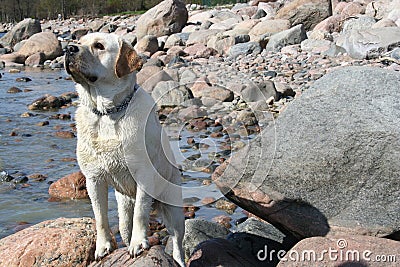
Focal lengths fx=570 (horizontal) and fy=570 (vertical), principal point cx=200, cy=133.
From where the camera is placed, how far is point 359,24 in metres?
20.8

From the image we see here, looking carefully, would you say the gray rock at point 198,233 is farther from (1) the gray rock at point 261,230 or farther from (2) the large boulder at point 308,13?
(2) the large boulder at point 308,13

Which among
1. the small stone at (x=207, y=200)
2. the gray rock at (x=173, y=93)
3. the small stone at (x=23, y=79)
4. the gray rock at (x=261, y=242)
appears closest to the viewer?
the gray rock at (x=261, y=242)

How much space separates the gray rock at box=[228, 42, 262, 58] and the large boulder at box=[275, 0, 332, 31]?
4.66 meters

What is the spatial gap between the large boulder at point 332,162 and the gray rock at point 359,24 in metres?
16.1

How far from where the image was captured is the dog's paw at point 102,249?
4.83m

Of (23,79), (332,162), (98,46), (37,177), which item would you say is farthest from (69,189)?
(23,79)

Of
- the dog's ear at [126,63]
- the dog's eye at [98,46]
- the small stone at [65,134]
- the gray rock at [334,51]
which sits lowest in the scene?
the gray rock at [334,51]

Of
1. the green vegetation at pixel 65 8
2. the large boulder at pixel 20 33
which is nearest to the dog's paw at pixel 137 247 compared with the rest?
the large boulder at pixel 20 33

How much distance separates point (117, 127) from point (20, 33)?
3730 centimetres

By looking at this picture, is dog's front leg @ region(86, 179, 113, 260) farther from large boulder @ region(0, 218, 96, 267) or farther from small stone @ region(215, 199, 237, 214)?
small stone @ region(215, 199, 237, 214)

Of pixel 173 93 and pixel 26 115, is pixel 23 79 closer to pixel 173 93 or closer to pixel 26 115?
pixel 26 115

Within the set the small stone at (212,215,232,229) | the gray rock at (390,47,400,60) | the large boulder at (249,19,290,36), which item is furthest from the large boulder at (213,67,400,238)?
the large boulder at (249,19,290,36)

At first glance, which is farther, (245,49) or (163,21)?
(163,21)

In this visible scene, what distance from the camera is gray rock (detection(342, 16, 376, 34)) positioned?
20.6 m
